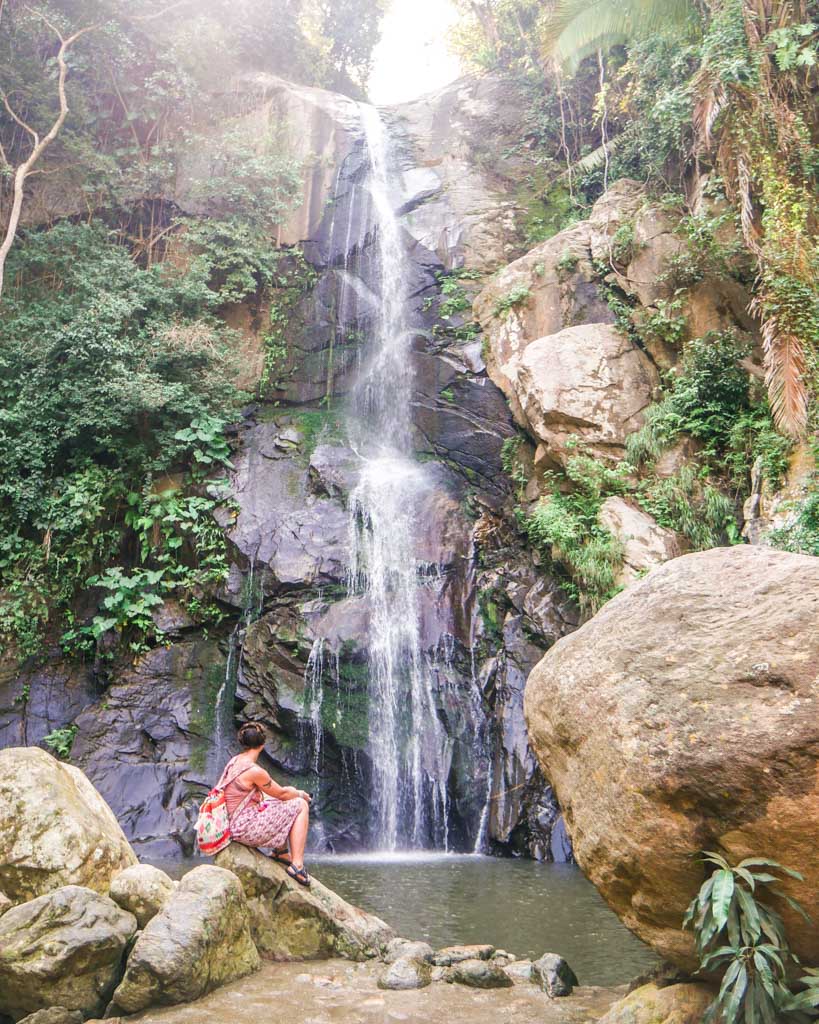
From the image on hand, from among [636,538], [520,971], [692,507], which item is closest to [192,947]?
[520,971]

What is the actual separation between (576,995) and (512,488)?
998 cm

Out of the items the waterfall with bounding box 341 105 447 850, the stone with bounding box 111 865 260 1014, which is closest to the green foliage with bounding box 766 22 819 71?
the waterfall with bounding box 341 105 447 850

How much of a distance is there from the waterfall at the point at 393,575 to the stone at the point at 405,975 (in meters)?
5.84

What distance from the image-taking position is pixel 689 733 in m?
3.39

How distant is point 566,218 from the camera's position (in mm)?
A: 18234

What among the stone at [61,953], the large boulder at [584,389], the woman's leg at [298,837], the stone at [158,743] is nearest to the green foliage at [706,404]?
the large boulder at [584,389]

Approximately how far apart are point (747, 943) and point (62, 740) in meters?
10.8

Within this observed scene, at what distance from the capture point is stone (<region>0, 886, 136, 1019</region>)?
410 cm

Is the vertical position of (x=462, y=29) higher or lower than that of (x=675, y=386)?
higher

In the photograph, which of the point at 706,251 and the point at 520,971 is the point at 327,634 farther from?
the point at 706,251

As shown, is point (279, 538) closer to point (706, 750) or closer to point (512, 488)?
point (512, 488)

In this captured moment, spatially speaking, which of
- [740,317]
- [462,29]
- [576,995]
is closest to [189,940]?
[576,995]

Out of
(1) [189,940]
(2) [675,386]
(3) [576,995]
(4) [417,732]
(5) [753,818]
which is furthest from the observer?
(2) [675,386]

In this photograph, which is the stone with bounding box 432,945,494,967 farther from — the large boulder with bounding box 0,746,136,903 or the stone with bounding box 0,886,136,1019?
the large boulder with bounding box 0,746,136,903
